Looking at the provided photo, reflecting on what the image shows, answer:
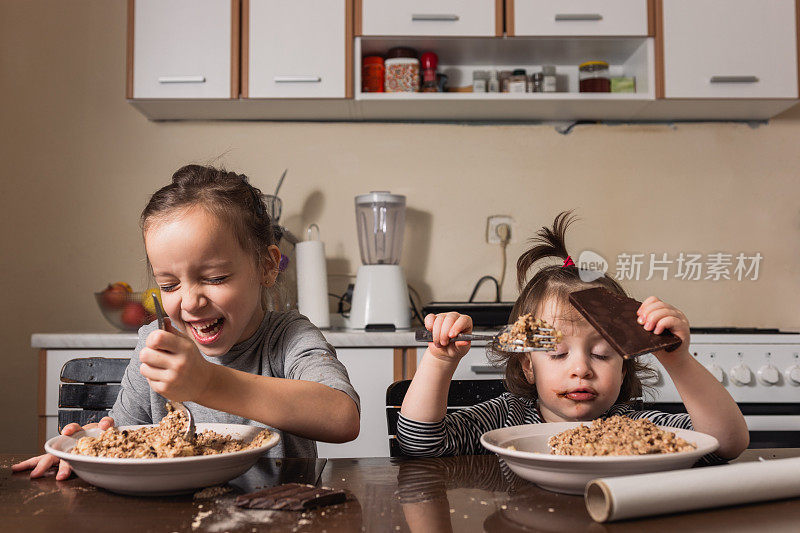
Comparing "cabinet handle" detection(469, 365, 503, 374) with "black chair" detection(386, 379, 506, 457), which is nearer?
"black chair" detection(386, 379, 506, 457)

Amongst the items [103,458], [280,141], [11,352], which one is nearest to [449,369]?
[103,458]

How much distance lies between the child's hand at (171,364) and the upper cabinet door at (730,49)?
198cm

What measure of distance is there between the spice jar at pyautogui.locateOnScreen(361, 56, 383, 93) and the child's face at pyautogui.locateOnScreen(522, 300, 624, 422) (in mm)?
1429

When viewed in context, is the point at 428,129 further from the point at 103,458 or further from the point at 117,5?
the point at 103,458

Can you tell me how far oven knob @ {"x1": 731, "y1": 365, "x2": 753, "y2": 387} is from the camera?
1920 millimetres

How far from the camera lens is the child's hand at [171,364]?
2.14 ft

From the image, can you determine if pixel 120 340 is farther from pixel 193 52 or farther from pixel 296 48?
pixel 296 48

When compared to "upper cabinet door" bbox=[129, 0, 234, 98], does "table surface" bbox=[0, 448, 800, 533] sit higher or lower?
lower

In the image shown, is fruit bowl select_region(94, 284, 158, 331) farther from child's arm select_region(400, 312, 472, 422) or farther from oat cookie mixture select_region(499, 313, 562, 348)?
oat cookie mixture select_region(499, 313, 562, 348)

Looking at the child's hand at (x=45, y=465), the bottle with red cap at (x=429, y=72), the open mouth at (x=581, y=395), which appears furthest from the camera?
A: the bottle with red cap at (x=429, y=72)

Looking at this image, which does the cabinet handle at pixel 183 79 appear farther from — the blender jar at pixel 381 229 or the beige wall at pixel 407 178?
the blender jar at pixel 381 229

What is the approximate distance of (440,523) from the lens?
1.91ft

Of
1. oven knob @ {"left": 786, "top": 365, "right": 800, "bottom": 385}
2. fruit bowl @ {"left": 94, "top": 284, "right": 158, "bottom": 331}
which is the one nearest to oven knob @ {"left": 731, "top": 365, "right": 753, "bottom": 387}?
oven knob @ {"left": 786, "top": 365, "right": 800, "bottom": 385}

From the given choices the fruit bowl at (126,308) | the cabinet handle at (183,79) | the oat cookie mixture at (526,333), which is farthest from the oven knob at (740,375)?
the cabinet handle at (183,79)
